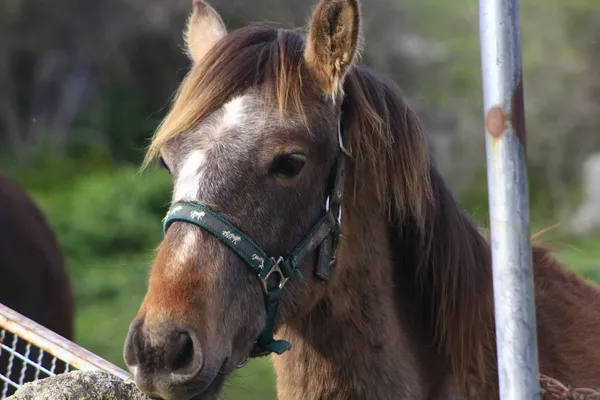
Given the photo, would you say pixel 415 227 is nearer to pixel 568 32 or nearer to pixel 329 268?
pixel 329 268

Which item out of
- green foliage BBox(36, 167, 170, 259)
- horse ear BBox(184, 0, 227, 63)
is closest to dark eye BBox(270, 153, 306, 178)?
horse ear BBox(184, 0, 227, 63)

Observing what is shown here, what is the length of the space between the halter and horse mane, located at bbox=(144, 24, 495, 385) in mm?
115

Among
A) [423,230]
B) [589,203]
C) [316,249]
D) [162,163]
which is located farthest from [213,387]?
[589,203]

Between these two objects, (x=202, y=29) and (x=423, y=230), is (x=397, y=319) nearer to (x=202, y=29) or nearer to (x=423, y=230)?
(x=423, y=230)

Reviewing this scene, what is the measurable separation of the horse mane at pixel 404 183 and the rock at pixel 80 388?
67 centimetres

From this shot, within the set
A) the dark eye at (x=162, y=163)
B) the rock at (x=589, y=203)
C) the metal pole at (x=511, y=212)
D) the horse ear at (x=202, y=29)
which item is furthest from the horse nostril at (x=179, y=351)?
the rock at (x=589, y=203)

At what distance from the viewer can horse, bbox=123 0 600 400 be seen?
6.86 ft

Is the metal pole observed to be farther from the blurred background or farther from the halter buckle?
the blurred background

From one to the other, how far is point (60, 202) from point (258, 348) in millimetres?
9087

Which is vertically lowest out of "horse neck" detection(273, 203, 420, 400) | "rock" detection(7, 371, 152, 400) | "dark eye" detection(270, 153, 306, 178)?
"rock" detection(7, 371, 152, 400)

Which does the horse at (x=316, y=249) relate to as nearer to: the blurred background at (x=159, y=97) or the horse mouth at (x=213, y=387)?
the horse mouth at (x=213, y=387)

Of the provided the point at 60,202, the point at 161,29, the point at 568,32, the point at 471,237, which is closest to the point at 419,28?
the point at 568,32

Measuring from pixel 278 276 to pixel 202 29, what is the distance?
1.07m

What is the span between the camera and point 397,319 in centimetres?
256
